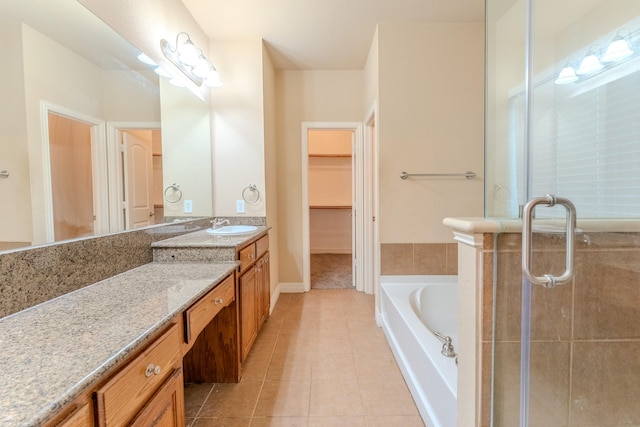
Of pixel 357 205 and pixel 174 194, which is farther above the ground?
pixel 174 194

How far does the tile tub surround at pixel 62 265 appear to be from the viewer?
2.93 ft

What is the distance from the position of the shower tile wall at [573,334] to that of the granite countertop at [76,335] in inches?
44.6

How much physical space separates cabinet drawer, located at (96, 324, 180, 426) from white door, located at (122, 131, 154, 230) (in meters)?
0.91

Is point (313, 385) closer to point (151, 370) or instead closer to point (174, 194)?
point (151, 370)

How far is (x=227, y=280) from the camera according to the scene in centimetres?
154

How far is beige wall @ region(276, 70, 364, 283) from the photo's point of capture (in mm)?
3223

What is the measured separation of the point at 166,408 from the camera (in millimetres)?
894

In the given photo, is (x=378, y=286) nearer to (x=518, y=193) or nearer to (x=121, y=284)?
(x=518, y=193)

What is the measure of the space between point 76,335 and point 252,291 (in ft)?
4.26

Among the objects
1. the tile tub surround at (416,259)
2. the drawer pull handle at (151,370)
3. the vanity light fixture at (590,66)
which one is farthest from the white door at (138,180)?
the vanity light fixture at (590,66)

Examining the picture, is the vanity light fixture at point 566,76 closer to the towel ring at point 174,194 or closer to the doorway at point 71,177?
the doorway at point 71,177

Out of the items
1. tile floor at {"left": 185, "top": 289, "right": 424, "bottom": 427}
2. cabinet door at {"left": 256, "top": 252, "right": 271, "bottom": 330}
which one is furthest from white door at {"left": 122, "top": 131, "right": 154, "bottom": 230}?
tile floor at {"left": 185, "top": 289, "right": 424, "bottom": 427}

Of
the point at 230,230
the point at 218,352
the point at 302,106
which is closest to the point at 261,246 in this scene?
the point at 230,230

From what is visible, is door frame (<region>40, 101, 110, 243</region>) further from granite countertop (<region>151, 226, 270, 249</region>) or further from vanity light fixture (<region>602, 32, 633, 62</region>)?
vanity light fixture (<region>602, 32, 633, 62</region>)
